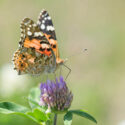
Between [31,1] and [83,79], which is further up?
[31,1]

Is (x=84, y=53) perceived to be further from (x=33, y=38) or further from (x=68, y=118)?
(x=68, y=118)

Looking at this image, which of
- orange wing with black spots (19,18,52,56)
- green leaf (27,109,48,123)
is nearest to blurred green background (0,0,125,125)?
orange wing with black spots (19,18,52,56)

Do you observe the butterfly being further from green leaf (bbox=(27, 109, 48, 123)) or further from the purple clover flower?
green leaf (bbox=(27, 109, 48, 123))

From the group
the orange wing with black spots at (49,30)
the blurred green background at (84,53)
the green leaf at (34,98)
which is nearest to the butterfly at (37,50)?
the orange wing with black spots at (49,30)

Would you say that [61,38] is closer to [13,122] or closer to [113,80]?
[113,80]

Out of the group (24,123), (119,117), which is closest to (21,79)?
(24,123)

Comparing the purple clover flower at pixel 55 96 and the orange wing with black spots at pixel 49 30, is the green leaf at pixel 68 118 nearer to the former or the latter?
the purple clover flower at pixel 55 96
